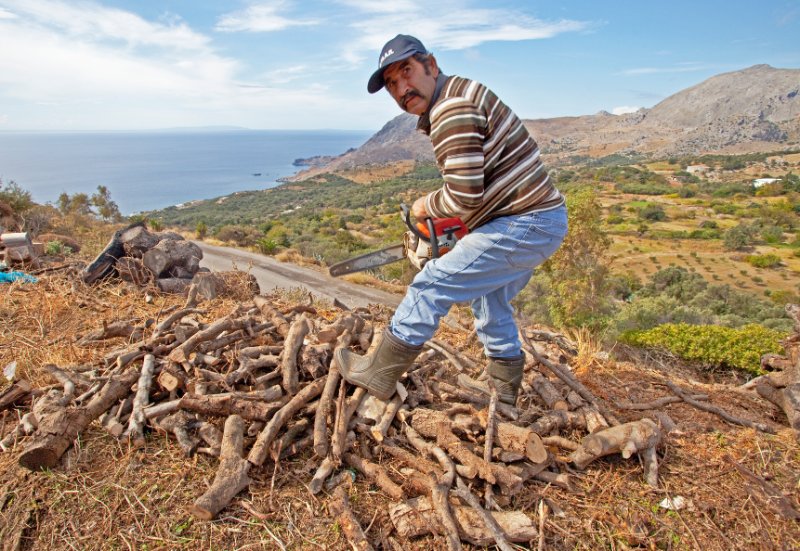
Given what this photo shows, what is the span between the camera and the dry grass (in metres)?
2.21

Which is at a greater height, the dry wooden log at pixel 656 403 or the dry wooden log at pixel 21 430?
the dry wooden log at pixel 21 430

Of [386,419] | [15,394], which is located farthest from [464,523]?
[15,394]

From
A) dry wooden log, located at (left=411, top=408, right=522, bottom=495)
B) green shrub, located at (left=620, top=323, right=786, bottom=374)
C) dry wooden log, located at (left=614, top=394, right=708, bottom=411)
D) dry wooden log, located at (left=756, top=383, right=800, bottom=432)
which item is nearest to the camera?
dry wooden log, located at (left=411, top=408, right=522, bottom=495)

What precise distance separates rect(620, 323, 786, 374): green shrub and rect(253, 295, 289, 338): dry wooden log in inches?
366

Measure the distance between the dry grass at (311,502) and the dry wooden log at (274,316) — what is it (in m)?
1.24

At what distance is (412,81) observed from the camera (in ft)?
7.42

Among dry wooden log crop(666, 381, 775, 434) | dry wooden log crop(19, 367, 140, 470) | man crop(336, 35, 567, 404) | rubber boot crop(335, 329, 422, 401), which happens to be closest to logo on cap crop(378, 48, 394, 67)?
man crop(336, 35, 567, 404)

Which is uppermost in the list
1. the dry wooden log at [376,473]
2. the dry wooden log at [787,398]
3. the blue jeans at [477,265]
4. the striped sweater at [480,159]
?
the striped sweater at [480,159]

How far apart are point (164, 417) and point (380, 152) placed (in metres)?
186

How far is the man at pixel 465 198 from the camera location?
2.20m

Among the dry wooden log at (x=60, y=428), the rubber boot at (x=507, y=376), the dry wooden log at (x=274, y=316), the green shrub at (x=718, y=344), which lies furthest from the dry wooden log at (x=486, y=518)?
the green shrub at (x=718, y=344)

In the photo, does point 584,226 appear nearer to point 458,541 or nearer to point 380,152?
point 458,541

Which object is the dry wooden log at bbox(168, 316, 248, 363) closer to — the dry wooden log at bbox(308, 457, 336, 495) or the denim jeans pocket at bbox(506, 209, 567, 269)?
the dry wooden log at bbox(308, 457, 336, 495)

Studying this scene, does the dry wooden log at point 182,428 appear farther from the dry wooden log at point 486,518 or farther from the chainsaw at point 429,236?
the chainsaw at point 429,236
